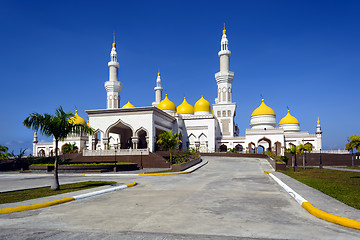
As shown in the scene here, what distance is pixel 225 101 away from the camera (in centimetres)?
6256

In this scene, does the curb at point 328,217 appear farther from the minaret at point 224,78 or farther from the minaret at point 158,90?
the minaret at point 158,90

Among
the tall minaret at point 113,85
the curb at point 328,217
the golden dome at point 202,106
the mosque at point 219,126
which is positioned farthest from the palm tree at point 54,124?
the golden dome at point 202,106

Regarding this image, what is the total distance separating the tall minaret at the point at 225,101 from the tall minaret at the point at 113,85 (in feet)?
64.2

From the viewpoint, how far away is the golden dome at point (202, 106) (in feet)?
211

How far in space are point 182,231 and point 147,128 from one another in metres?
37.0

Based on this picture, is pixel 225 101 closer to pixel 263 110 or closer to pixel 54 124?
pixel 263 110

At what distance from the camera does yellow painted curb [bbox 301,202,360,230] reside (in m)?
6.71

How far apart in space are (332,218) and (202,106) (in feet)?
188

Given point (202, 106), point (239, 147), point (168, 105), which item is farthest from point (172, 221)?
point (239, 147)

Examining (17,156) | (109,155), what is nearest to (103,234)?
(109,155)

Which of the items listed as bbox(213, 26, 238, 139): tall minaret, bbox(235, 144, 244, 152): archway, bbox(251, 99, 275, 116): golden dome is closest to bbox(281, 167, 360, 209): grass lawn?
bbox(235, 144, 244, 152): archway

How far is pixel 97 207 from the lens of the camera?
9367 millimetres

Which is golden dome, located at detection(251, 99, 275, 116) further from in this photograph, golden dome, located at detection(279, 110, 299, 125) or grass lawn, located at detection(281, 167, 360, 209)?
grass lawn, located at detection(281, 167, 360, 209)

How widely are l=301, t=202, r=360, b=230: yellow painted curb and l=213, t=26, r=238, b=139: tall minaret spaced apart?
52832mm
